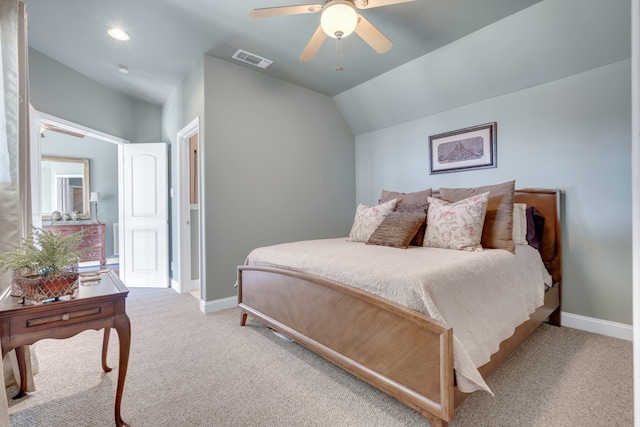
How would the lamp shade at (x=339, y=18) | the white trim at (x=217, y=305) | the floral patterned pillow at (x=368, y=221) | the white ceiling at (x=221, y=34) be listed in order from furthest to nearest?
the white trim at (x=217, y=305) → the floral patterned pillow at (x=368, y=221) → the white ceiling at (x=221, y=34) → the lamp shade at (x=339, y=18)

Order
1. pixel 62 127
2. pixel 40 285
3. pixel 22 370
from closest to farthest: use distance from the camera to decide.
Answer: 1. pixel 40 285
2. pixel 22 370
3. pixel 62 127

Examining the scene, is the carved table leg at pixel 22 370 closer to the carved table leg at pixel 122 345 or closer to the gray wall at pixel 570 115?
the carved table leg at pixel 122 345

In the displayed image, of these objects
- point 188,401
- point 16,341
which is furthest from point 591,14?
point 16,341

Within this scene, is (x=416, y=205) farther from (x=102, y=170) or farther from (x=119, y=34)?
(x=102, y=170)

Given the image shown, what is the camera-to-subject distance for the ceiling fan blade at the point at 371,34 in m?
1.93

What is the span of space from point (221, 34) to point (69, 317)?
2521mm

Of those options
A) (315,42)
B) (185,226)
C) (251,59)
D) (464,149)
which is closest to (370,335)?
(315,42)

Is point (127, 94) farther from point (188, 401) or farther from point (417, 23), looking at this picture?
point (188, 401)

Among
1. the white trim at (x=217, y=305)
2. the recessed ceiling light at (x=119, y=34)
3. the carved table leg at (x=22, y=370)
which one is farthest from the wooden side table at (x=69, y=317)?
the recessed ceiling light at (x=119, y=34)

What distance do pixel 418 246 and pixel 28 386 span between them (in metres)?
2.75

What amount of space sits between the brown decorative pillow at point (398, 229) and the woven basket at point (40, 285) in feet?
6.56

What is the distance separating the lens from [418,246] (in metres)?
2.49

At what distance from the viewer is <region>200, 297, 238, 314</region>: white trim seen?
3.02 meters

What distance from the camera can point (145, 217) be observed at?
408 centimetres
